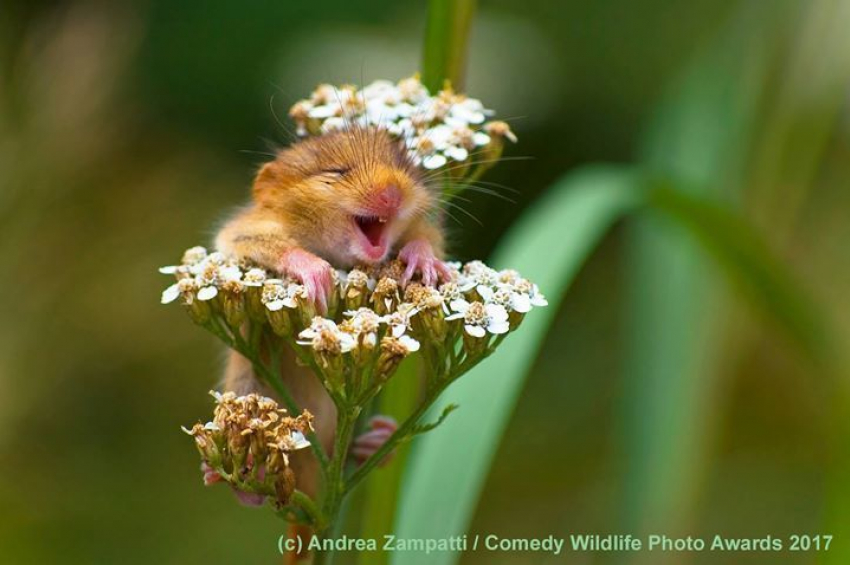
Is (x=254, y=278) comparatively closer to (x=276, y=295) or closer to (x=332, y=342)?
(x=276, y=295)

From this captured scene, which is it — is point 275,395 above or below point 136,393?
above

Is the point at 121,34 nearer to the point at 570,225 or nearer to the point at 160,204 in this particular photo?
the point at 160,204

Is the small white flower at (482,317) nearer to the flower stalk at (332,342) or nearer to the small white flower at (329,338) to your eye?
the flower stalk at (332,342)

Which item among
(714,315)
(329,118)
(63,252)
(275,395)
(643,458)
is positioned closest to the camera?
(275,395)

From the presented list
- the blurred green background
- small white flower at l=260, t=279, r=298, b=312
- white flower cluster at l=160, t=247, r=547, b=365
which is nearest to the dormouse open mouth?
white flower cluster at l=160, t=247, r=547, b=365

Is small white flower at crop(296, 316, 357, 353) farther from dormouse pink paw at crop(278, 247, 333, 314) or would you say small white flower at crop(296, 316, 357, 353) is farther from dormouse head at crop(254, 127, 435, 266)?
dormouse head at crop(254, 127, 435, 266)

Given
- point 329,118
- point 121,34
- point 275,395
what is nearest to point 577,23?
point 121,34
